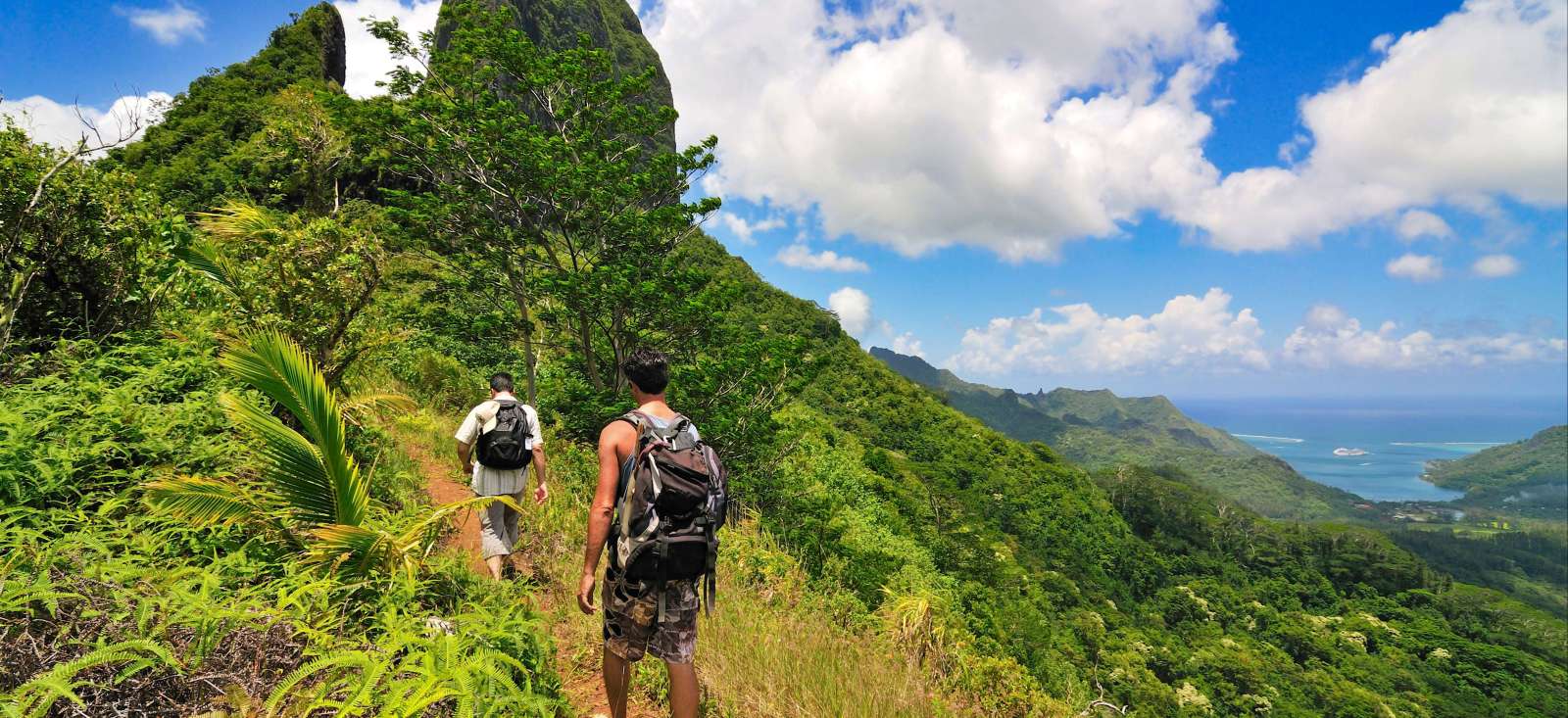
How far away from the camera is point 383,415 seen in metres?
6.43

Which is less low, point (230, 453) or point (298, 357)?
point (298, 357)

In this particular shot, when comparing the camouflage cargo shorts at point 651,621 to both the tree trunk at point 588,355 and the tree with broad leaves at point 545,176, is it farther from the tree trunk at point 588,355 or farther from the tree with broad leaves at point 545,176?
the tree trunk at point 588,355

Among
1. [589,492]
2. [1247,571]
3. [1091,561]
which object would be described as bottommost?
[1247,571]

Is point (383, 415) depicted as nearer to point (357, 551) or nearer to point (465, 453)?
point (465, 453)

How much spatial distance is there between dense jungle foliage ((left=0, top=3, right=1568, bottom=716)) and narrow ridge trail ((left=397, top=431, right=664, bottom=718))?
3.4 inches

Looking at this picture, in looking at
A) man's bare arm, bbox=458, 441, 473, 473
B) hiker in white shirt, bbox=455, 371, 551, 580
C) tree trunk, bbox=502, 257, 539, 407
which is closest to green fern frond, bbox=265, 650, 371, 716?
hiker in white shirt, bbox=455, 371, 551, 580

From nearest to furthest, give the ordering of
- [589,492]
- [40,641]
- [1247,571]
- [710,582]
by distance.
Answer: [40,641] < [710,582] < [589,492] < [1247,571]

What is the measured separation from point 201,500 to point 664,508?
2084 mm

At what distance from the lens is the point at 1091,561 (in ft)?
130

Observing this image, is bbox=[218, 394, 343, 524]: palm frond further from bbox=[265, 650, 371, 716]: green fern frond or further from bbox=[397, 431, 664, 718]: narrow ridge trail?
bbox=[265, 650, 371, 716]: green fern frond

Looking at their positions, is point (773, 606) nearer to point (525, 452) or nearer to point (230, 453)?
point (525, 452)

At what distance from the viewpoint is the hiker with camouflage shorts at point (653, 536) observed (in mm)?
2188

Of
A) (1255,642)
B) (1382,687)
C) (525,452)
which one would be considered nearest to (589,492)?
(525,452)

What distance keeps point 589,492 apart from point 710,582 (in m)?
4.03
